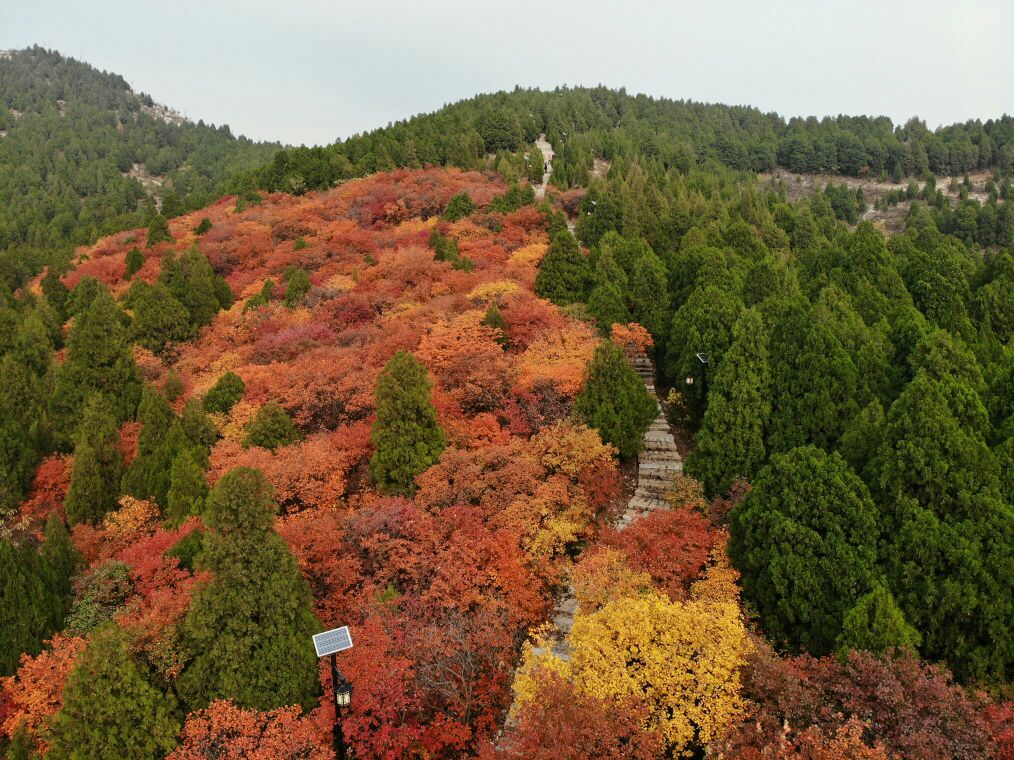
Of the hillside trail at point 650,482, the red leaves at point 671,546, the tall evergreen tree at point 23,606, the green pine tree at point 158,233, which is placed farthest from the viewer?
the green pine tree at point 158,233

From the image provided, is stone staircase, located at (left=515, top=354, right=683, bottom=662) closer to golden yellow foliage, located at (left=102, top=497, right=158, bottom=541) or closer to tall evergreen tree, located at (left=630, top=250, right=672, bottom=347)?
tall evergreen tree, located at (left=630, top=250, right=672, bottom=347)

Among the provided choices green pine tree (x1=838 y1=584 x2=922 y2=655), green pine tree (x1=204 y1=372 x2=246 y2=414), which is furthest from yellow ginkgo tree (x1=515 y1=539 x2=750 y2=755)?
green pine tree (x1=204 y1=372 x2=246 y2=414)

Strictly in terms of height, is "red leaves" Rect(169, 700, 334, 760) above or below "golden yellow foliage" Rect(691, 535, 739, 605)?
below

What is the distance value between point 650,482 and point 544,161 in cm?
5084

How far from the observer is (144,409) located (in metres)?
25.2

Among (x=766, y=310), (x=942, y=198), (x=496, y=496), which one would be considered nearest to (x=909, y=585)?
(x=496, y=496)

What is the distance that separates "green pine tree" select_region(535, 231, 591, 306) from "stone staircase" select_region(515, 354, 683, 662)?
8.78 m

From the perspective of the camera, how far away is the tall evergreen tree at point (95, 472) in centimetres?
2377

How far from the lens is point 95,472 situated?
24.1 m

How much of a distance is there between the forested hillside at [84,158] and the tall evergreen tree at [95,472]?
32382mm

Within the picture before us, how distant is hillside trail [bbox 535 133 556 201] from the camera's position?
6062 centimetres

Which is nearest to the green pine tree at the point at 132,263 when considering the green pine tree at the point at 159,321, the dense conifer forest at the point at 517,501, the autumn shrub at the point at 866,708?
the dense conifer forest at the point at 517,501

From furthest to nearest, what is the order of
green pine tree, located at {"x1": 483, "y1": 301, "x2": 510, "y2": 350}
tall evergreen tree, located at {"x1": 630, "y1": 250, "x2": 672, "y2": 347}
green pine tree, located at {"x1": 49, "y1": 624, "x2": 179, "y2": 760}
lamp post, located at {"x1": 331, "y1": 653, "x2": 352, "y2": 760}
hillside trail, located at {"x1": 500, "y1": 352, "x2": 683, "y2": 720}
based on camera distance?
tall evergreen tree, located at {"x1": 630, "y1": 250, "x2": 672, "y2": 347}
green pine tree, located at {"x1": 483, "y1": 301, "x2": 510, "y2": 350}
hillside trail, located at {"x1": 500, "y1": 352, "x2": 683, "y2": 720}
green pine tree, located at {"x1": 49, "y1": 624, "x2": 179, "y2": 760}
lamp post, located at {"x1": 331, "y1": 653, "x2": 352, "y2": 760}

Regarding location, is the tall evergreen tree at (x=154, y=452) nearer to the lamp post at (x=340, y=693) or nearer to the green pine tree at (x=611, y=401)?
the lamp post at (x=340, y=693)
